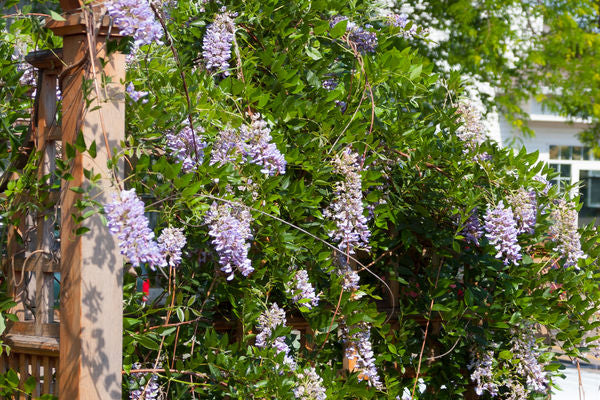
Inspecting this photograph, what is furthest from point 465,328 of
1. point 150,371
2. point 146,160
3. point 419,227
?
point 146,160

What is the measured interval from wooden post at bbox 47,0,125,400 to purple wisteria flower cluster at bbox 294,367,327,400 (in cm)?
65

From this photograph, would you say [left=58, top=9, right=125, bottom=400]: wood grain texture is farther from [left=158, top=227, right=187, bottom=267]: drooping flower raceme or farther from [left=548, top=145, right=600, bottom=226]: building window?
[left=548, top=145, right=600, bottom=226]: building window

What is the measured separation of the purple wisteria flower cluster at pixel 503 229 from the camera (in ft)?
9.47

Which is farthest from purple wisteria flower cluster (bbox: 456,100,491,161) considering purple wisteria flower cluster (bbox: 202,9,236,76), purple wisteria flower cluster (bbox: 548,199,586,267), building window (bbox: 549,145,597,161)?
building window (bbox: 549,145,597,161)

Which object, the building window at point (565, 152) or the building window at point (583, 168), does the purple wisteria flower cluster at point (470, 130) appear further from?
the building window at point (565, 152)

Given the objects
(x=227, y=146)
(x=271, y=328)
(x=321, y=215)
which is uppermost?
(x=227, y=146)

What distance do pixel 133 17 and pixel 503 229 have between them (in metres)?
1.64

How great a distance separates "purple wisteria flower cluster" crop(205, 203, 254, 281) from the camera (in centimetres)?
242

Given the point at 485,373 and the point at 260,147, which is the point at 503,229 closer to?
the point at 485,373

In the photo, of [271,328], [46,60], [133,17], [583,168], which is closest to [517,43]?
[271,328]

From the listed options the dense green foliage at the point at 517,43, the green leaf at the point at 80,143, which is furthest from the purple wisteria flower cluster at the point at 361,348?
the dense green foliage at the point at 517,43

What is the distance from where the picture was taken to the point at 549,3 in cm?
1139

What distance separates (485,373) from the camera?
3.25 meters

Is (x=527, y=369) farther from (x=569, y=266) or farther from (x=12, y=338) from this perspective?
(x=12, y=338)
